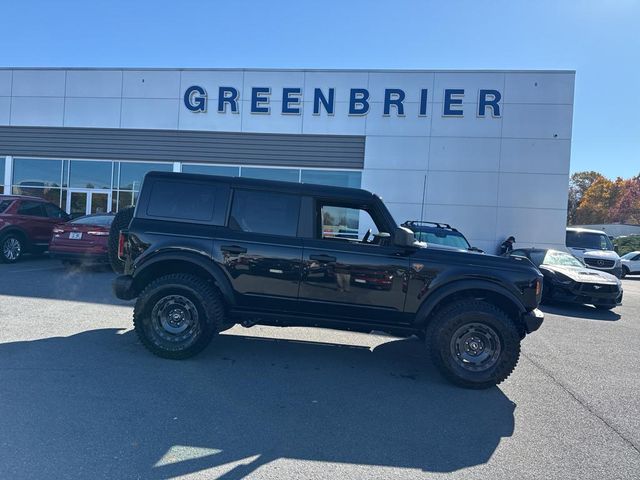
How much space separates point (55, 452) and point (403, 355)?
395 cm

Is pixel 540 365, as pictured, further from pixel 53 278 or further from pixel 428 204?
pixel 428 204

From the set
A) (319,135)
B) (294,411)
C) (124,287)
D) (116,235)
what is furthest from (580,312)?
(319,135)

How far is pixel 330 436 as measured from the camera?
3.29 meters

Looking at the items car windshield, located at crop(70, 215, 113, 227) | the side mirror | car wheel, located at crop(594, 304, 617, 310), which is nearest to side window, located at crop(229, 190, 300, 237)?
the side mirror

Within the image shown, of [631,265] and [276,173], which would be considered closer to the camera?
[276,173]

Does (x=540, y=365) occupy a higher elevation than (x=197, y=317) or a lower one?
lower

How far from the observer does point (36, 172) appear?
61.3ft

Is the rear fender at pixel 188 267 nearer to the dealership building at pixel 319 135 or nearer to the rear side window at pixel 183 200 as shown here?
the rear side window at pixel 183 200

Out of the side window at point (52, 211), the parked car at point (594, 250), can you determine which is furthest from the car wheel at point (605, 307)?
the side window at point (52, 211)

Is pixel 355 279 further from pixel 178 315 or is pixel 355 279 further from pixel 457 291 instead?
pixel 178 315

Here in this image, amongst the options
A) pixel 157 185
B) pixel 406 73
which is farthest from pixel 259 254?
pixel 406 73

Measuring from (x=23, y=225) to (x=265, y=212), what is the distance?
10.0m

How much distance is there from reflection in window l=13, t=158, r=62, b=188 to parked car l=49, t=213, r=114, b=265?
1027cm

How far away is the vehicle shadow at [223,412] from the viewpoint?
290cm
